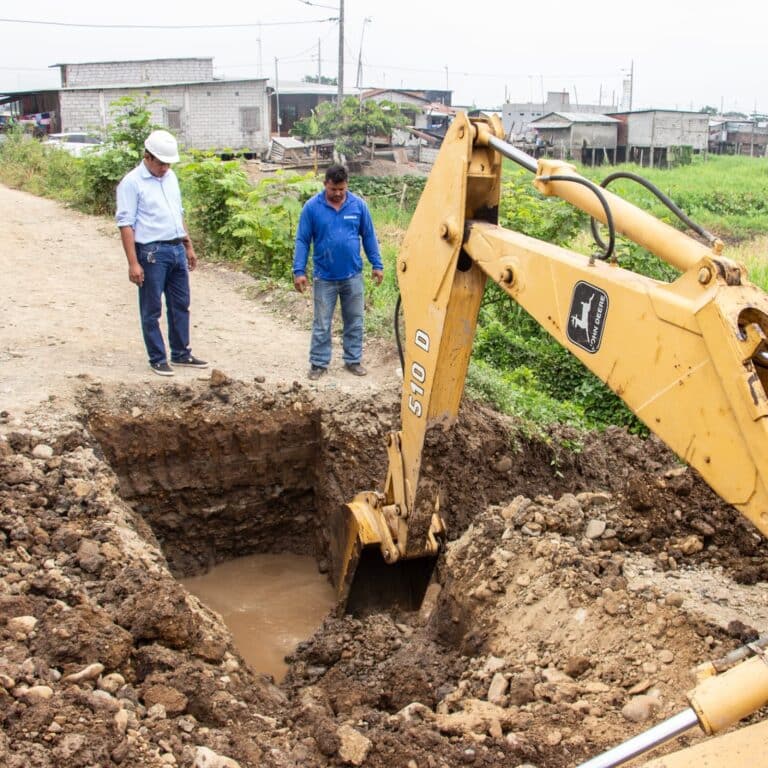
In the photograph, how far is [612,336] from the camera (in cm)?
312

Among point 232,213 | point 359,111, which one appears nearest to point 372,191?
point 359,111

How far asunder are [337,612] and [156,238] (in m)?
3.08

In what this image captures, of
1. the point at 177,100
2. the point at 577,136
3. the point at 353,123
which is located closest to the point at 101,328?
the point at 353,123

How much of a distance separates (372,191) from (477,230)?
22966 millimetres

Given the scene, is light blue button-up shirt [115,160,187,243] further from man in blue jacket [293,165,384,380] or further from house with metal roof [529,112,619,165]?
house with metal roof [529,112,619,165]

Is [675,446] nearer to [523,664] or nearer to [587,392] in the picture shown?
[523,664]

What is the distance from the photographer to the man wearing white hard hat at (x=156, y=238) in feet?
21.1

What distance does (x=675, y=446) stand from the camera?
291 cm

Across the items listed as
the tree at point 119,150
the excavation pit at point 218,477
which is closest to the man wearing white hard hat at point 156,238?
the excavation pit at point 218,477

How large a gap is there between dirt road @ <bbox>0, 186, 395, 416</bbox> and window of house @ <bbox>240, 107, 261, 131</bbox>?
21.9 metres

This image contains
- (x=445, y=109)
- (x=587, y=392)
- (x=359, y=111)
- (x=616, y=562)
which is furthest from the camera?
(x=445, y=109)

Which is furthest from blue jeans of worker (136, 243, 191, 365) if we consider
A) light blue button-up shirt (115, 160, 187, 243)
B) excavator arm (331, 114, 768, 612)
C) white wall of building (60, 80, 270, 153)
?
white wall of building (60, 80, 270, 153)

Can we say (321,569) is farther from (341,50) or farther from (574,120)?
(574,120)

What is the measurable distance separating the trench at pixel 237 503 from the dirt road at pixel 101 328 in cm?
47
